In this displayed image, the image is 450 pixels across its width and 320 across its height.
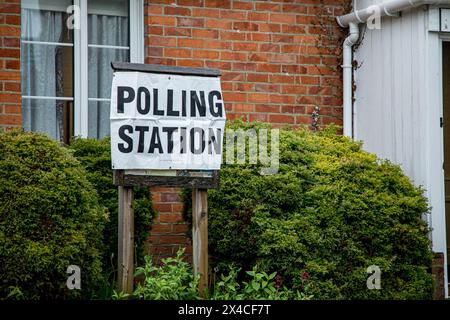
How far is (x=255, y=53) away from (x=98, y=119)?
178cm

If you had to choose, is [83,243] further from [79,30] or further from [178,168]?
[79,30]

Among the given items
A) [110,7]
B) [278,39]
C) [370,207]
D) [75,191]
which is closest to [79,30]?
[110,7]

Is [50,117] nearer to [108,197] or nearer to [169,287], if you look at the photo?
[108,197]

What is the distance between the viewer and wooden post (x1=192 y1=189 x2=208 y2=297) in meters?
7.47

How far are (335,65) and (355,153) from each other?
66.6 inches

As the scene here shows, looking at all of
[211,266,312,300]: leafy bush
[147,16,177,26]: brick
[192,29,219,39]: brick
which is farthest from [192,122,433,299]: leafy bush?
[147,16,177,26]: brick

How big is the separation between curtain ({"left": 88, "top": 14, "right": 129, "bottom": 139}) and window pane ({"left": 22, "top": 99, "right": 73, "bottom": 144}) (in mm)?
230

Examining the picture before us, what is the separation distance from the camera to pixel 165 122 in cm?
732

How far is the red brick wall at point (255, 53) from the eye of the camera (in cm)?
943

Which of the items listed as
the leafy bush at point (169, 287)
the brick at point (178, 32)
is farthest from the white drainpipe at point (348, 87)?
the leafy bush at point (169, 287)

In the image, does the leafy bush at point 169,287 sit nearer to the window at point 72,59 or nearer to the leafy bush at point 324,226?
the leafy bush at point 324,226

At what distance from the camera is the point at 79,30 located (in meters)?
9.37

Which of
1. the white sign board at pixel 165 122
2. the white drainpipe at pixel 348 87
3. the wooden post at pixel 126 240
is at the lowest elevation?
the wooden post at pixel 126 240

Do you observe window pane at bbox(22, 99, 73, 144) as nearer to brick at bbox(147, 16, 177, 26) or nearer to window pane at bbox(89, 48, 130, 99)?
window pane at bbox(89, 48, 130, 99)
